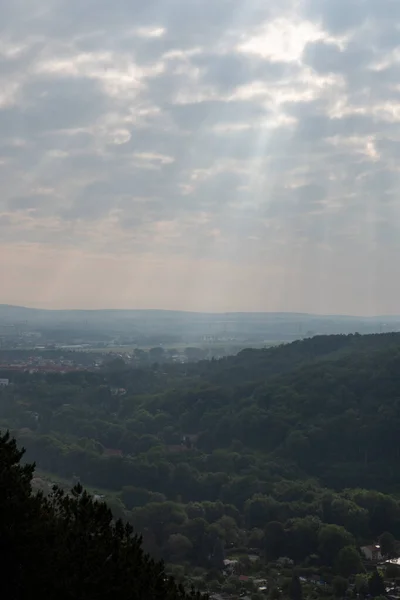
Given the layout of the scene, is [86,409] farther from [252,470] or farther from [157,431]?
[252,470]

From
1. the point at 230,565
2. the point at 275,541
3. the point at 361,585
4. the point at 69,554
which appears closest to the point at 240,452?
the point at 275,541

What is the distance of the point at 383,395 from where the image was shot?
60969 mm

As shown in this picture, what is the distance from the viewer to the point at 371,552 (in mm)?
35562

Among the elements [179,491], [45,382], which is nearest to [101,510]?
[179,491]

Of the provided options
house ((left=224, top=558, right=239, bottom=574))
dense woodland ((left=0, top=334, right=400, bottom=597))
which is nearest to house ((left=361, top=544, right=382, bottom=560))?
dense woodland ((left=0, top=334, right=400, bottom=597))

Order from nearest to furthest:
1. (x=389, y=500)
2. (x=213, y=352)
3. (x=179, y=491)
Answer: (x=389, y=500) < (x=179, y=491) < (x=213, y=352)

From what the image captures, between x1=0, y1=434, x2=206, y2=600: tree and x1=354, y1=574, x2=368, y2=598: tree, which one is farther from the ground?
x1=0, y1=434, x2=206, y2=600: tree

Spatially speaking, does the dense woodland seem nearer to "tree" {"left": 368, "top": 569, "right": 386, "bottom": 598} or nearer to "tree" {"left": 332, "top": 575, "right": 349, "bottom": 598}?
"tree" {"left": 332, "top": 575, "right": 349, "bottom": 598}

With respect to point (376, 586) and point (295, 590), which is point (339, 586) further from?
point (295, 590)

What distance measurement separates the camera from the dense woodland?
36.0m

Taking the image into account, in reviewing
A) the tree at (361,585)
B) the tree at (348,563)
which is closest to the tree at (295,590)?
the tree at (361,585)

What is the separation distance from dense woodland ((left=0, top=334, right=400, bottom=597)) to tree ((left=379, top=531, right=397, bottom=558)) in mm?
76

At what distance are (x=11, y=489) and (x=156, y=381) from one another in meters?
77.8

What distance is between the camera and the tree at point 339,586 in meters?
29.7
